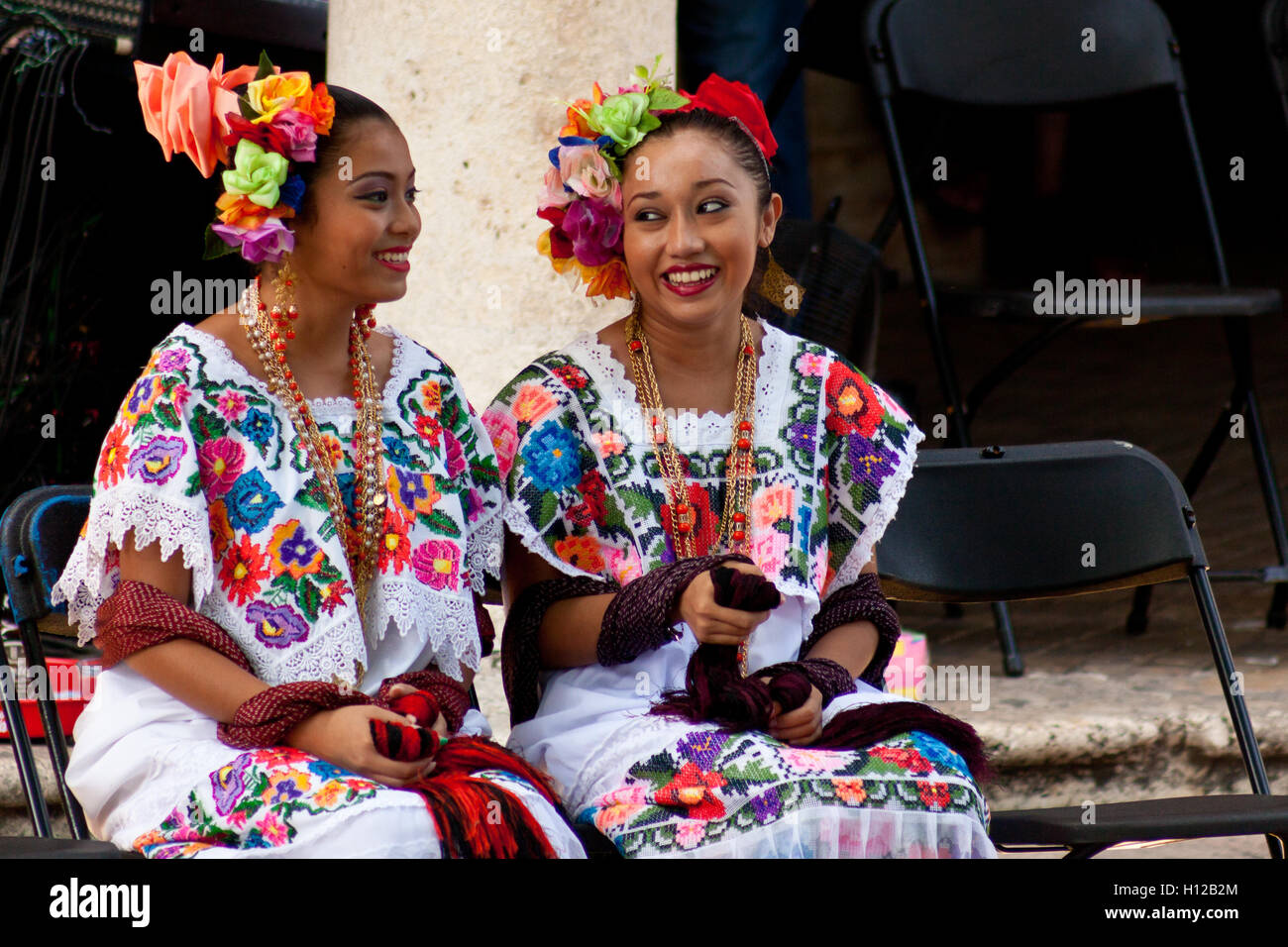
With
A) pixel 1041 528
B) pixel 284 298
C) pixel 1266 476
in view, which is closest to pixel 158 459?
pixel 284 298

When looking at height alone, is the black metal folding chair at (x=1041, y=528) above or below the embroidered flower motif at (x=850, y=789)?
above

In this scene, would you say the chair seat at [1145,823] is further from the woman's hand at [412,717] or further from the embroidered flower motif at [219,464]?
the embroidered flower motif at [219,464]

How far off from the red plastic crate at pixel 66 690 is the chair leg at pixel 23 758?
0.12 meters

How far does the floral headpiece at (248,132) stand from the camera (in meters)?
2.39

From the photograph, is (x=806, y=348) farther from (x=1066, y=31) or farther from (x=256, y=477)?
(x=1066, y=31)

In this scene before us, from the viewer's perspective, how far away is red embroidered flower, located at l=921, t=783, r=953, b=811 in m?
2.32

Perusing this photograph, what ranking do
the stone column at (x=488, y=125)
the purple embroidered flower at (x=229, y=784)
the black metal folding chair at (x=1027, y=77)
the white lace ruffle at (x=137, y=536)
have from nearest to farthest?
the purple embroidered flower at (x=229, y=784)
the white lace ruffle at (x=137, y=536)
the stone column at (x=488, y=125)
the black metal folding chair at (x=1027, y=77)

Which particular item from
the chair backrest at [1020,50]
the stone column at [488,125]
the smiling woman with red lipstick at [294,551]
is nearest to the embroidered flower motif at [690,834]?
the smiling woman with red lipstick at [294,551]

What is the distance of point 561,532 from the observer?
2.67 meters

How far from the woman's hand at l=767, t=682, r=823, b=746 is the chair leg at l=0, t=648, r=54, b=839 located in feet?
3.72

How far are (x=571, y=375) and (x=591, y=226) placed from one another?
0.80 ft

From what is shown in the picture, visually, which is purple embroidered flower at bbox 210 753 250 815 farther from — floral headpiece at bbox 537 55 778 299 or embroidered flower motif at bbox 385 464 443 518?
floral headpiece at bbox 537 55 778 299
